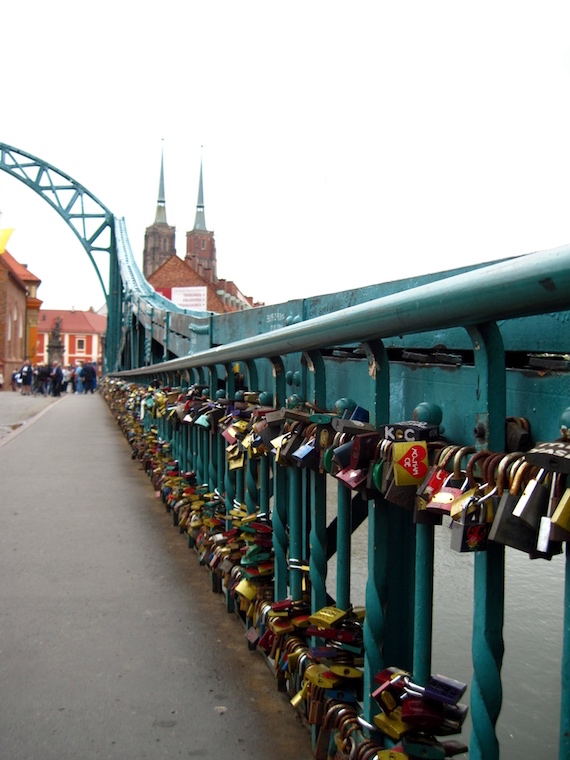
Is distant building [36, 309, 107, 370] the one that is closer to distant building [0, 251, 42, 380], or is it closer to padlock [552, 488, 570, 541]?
distant building [0, 251, 42, 380]

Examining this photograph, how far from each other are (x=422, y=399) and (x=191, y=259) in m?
89.9

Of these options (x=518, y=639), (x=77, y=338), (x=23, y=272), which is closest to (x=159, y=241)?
(x=77, y=338)

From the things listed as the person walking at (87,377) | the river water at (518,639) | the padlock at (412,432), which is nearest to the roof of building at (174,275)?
the person walking at (87,377)

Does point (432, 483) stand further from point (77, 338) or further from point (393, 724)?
point (77, 338)

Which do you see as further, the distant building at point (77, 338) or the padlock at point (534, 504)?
the distant building at point (77, 338)

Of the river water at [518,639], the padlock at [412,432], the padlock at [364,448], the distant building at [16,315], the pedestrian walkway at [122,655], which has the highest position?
the distant building at [16,315]

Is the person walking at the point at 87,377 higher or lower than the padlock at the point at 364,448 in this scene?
higher

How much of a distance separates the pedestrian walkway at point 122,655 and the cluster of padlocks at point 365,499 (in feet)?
0.41

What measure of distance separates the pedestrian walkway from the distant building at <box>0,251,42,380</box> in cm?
5209

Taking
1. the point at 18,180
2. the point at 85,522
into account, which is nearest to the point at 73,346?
the point at 18,180

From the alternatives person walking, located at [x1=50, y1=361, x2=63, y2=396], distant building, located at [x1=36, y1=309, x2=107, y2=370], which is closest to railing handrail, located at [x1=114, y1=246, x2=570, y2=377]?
person walking, located at [x1=50, y1=361, x2=63, y2=396]

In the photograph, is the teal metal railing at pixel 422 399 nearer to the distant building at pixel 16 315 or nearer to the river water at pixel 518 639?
the river water at pixel 518 639

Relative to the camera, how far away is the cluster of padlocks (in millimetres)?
1049

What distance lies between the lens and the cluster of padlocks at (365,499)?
105 centimetres
